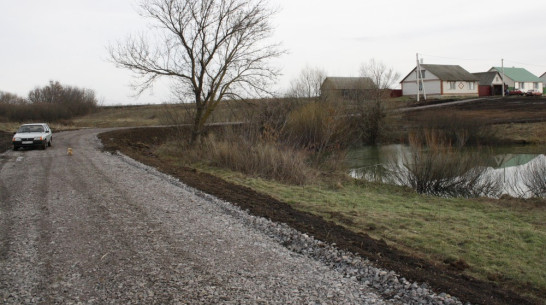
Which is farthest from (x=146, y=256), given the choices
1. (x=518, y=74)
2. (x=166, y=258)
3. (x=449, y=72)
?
(x=518, y=74)

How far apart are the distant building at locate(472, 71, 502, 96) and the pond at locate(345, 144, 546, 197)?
51176mm

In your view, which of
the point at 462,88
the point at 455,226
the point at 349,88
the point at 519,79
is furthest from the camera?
the point at 519,79

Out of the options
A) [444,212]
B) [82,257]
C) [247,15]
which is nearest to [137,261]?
[82,257]

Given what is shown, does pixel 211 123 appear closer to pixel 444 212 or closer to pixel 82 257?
pixel 444 212

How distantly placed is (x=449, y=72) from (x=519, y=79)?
20.3 metres

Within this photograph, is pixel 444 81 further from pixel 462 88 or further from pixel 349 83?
pixel 349 83

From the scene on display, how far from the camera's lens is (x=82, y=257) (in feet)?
23.5

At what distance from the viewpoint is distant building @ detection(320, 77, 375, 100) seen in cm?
3951

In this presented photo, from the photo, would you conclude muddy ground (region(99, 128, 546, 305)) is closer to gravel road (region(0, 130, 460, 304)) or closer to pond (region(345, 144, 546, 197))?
gravel road (region(0, 130, 460, 304))

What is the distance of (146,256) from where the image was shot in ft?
23.6

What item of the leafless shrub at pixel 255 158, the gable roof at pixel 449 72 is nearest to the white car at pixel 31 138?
the leafless shrub at pixel 255 158

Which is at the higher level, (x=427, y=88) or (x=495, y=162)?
(x=427, y=88)

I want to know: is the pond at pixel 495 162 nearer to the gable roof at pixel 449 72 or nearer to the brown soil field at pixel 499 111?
the brown soil field at pixel 499 111

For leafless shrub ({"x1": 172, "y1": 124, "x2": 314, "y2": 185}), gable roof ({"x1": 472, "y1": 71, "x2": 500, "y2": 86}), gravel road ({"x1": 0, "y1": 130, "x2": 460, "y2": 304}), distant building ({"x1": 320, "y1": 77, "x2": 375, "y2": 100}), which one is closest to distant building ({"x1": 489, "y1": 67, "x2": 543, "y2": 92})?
gable roof ({"x1": 472, "y1": 71, "x2": 500, "y2": 86})
